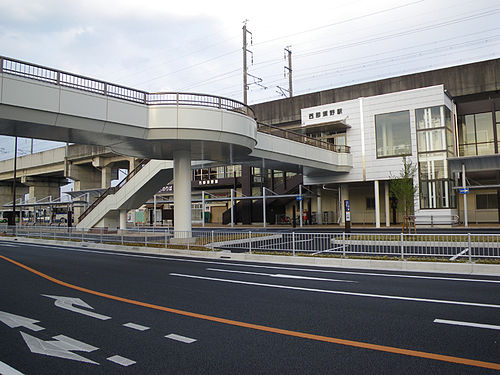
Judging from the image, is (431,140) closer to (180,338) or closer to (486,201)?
(486,201)

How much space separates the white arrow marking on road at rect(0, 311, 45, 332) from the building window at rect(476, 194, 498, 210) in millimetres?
37275

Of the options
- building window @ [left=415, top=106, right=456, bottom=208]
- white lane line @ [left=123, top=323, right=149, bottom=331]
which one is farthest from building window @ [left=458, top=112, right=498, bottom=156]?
white lane line @ [left=123, top=323, right=149, bottom=331]

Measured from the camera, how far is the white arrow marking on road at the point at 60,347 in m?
5.00

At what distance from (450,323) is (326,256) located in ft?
26.6

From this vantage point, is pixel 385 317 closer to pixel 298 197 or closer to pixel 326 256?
pixel 326 256

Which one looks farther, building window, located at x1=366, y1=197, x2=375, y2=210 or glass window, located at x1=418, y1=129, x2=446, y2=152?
building window, located at x1=366, y1=197, x2=375, y2=210

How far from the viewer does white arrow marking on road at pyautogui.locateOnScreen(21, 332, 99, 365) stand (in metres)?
5.00

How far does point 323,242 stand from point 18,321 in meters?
11.7

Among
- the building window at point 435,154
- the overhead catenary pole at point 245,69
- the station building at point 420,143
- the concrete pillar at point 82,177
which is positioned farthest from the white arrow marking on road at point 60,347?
the concrete pillar at point 82,177

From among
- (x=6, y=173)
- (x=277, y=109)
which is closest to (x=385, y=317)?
(x=277, y=109)

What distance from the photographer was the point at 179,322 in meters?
6.48

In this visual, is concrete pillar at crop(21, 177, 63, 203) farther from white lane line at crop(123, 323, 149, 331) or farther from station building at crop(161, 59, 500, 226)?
white lane line at crop(123, 323, 149, 331)

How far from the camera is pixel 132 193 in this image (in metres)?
29.5

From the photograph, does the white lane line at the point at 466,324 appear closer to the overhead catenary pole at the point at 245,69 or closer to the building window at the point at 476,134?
the building window at the point at 476,134
